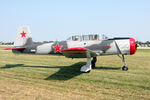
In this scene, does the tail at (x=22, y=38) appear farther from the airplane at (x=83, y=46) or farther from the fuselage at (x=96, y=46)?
the fuselage at (x=96, y=46)

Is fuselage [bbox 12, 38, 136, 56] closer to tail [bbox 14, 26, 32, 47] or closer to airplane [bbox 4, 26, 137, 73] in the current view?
airplane [bbox 4, 26, 137, 73]

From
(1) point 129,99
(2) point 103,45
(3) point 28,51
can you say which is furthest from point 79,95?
(3) point 28,51

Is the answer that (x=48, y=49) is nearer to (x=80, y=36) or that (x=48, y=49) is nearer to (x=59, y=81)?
(x=80, y=36)

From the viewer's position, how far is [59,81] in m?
6.25

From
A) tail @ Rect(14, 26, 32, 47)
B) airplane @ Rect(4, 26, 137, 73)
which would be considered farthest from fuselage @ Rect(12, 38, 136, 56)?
tail @ Rect(14, 26, 32, 47)

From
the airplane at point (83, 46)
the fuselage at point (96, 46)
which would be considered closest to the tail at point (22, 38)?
the airplane at point (83, 46)

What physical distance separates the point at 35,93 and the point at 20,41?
696 centimetres

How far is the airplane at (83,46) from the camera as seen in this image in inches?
311

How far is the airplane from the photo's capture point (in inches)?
311

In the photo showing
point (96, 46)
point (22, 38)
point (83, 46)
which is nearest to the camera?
point (96, 46)

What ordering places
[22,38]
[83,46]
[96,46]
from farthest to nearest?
[22,38] → [83,46] → [96,46]

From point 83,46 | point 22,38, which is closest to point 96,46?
point 83,46

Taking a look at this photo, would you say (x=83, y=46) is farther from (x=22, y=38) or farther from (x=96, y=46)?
(x=22, y=38)

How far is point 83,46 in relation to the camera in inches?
350
